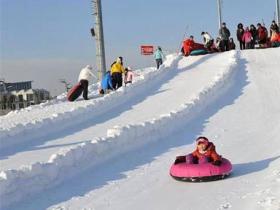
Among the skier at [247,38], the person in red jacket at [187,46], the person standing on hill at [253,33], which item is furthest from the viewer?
the person standing on hill at [253,33]

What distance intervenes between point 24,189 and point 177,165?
2366 mm

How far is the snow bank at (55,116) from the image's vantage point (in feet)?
41.8

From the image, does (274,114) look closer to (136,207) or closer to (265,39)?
(136,207)

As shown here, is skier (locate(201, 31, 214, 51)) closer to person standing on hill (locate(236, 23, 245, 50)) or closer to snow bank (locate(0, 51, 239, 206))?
person standing on hill (locate(236, 23, 245, 50))

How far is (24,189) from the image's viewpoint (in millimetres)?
7684

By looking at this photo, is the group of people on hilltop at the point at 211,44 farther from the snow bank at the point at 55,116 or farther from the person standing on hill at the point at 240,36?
the snow bank at the point at 55,116

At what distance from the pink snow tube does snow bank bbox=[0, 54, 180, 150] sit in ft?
17.2

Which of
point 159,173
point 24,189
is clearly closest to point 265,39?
point 159,173

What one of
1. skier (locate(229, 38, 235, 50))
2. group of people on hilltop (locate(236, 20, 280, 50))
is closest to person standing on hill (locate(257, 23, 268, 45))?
group of people on hilltop (locate(236, 20, 280, 50))

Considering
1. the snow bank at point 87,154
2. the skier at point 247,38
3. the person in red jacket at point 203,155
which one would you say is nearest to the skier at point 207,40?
the skier at point 247,38

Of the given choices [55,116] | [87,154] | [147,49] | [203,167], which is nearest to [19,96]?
[147,49]

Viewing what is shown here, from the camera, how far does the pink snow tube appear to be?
26.6 ft

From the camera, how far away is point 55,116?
14.5 meters

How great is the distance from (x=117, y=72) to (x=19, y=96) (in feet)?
94.0
